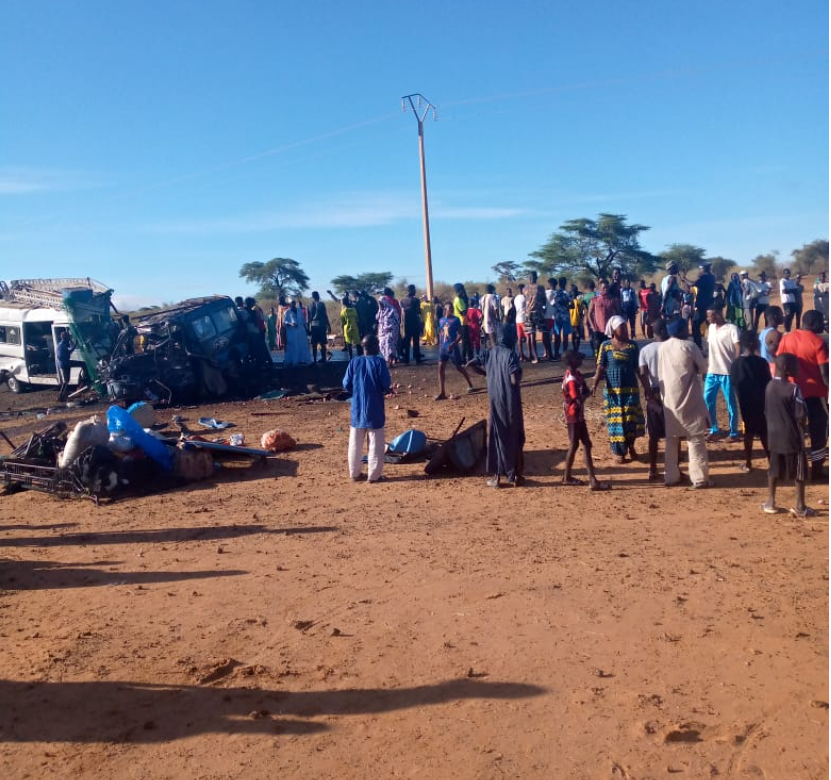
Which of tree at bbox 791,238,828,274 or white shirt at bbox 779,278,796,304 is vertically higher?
tree at bbox 791,238,828,274

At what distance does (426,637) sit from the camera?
5.14m

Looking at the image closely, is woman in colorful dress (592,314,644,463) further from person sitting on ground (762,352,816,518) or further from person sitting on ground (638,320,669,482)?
person sitting on ground (762,352,816,518)

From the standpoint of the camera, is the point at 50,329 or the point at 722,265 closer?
the point at 50,329

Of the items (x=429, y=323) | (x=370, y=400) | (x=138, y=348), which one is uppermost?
(x=429, y=323)

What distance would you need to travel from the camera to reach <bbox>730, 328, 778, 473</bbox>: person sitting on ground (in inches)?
326

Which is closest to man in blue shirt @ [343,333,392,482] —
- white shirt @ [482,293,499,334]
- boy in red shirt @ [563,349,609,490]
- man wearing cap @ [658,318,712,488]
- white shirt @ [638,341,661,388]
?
boy in red shirt @ [563,349,609,490]

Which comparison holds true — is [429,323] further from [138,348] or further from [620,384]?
[620,384]

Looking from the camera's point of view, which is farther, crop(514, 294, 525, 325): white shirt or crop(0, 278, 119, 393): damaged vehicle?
crop(0, 278, 119, 393): damaged vehicle

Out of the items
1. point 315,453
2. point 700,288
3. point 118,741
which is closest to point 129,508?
point 315,453

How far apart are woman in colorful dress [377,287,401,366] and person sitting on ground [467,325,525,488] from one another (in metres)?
8.23

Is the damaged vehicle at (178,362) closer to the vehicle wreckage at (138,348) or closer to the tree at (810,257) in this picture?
the vehicle wreckage at (138,348)

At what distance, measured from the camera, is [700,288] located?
17062mm

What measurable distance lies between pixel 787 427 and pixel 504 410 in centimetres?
275

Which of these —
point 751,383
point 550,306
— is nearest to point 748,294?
point 550,306
